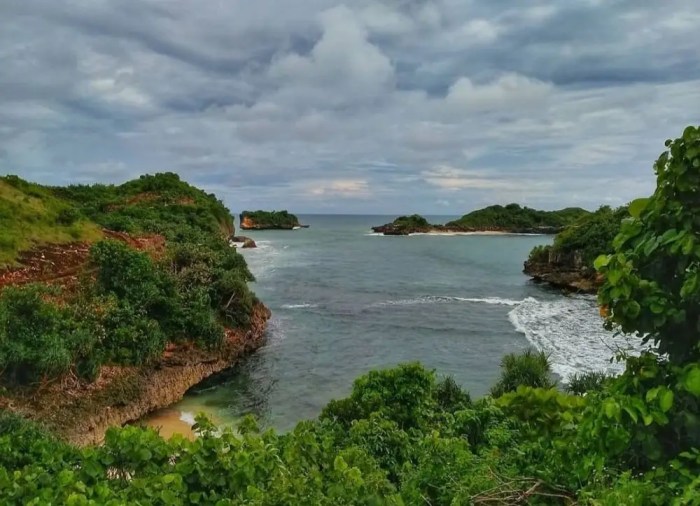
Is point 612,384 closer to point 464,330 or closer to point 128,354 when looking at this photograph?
point 128,354

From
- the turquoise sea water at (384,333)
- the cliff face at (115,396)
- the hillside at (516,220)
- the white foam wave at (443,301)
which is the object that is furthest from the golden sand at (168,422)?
the hillside at (516,220)

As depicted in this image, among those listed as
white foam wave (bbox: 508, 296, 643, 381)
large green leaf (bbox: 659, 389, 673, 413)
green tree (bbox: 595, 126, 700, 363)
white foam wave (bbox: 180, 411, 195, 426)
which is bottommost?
white foam wave (bbox: 180, 411, 195, 426)

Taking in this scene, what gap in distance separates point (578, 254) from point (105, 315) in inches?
1740

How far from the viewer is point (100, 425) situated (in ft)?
49.2

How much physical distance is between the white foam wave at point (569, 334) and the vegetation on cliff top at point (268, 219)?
120 meters

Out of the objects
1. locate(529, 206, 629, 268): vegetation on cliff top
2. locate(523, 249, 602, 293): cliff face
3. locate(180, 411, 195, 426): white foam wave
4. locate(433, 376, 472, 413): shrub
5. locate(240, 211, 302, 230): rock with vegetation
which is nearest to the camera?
locate(433, 376, 472, 413): shrub

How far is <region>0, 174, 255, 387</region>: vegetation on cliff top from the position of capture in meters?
14.7

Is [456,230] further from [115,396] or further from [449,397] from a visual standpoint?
[115,396]

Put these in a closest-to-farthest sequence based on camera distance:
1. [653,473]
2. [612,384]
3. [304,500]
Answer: [653,473] < [612,384] < [304,500]

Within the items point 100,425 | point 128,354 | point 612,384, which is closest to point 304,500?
point 612,384

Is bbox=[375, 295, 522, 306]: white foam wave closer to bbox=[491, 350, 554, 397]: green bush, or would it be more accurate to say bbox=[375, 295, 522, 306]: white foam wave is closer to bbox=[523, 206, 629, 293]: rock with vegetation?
bbox=[523, 206, 629, 293]: rock with vegetation

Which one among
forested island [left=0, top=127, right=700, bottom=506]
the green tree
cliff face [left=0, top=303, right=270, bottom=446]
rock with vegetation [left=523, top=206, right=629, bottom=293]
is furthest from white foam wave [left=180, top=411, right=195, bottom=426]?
rock with vegetation [left=523, top=206, right=629, bottom=293]

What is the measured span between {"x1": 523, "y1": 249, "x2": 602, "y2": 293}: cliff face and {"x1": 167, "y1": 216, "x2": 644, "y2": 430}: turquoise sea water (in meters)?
2.08

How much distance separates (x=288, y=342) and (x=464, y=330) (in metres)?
10.9
